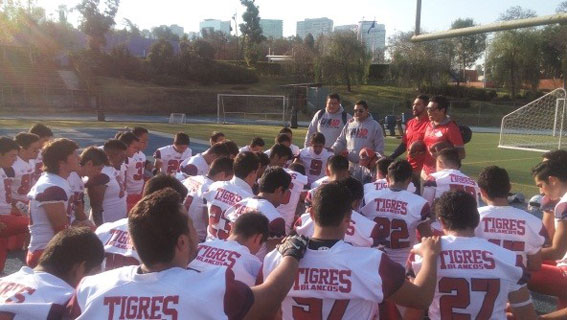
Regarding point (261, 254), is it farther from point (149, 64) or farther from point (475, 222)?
point (149, 64)

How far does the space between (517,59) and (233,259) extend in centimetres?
6008

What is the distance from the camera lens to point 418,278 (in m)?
3.12

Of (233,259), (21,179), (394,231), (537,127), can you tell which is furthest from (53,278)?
(537,127)

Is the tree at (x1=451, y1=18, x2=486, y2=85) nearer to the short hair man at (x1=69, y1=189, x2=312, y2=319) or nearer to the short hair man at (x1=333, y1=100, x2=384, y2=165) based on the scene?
the short hair man at (x1=333, y1=100, x2=384, y2=165)

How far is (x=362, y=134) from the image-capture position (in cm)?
873

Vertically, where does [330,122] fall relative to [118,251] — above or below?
A: above

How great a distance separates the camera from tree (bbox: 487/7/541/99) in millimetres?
55656

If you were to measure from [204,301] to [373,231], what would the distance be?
223cm

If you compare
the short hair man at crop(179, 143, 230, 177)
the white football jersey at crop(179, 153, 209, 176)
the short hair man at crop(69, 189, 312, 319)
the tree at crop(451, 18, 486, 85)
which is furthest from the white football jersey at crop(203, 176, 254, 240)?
the tree at crop(451, 18, 486, 85)

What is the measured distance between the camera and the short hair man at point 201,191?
5.71 meters

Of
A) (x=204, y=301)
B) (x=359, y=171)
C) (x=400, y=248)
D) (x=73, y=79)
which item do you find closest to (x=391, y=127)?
(x=359, y=171)

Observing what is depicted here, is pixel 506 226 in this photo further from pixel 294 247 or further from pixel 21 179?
pixel 21 179

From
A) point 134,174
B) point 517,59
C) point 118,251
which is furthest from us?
point 517,59

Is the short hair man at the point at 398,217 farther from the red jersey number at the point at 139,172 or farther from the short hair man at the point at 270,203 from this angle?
the red jersey number at the point at 139,172
